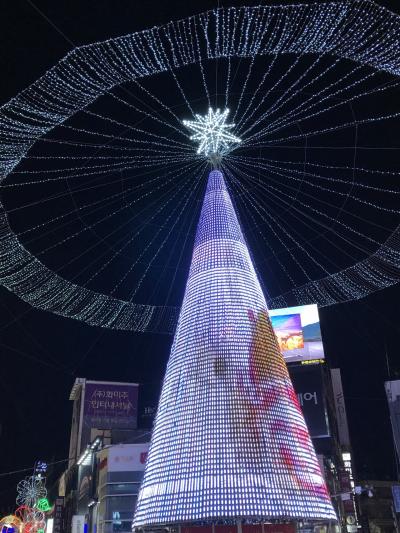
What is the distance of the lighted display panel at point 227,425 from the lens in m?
9.84

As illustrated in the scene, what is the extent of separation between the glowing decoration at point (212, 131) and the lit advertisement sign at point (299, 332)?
2354 centimetres

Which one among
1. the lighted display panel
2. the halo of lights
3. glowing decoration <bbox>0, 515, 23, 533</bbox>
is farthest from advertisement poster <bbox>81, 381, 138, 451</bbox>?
the lighted display panel

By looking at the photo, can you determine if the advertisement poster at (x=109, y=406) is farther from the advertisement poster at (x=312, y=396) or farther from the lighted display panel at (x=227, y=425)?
the lighted display panel at (x=227, y=425)

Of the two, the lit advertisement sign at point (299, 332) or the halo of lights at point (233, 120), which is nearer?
the halo of lights at point (233, 120)

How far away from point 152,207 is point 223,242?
6.94 metres

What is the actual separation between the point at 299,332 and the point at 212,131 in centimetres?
2525

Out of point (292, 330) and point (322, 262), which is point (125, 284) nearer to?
point (322, 262)

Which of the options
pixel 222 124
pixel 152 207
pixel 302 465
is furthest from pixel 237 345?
pixel 152 207

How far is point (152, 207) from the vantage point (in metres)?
20.5

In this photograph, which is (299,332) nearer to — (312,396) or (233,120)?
(312,396)

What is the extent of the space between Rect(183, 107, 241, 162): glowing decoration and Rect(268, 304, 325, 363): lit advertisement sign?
77.2 feet

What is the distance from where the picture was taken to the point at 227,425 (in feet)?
35.1

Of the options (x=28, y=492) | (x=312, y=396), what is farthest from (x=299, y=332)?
(x=28, y=492)

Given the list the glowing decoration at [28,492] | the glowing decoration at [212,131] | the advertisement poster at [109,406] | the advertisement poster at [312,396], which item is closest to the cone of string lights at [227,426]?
the glowing decoration at [212,131]
